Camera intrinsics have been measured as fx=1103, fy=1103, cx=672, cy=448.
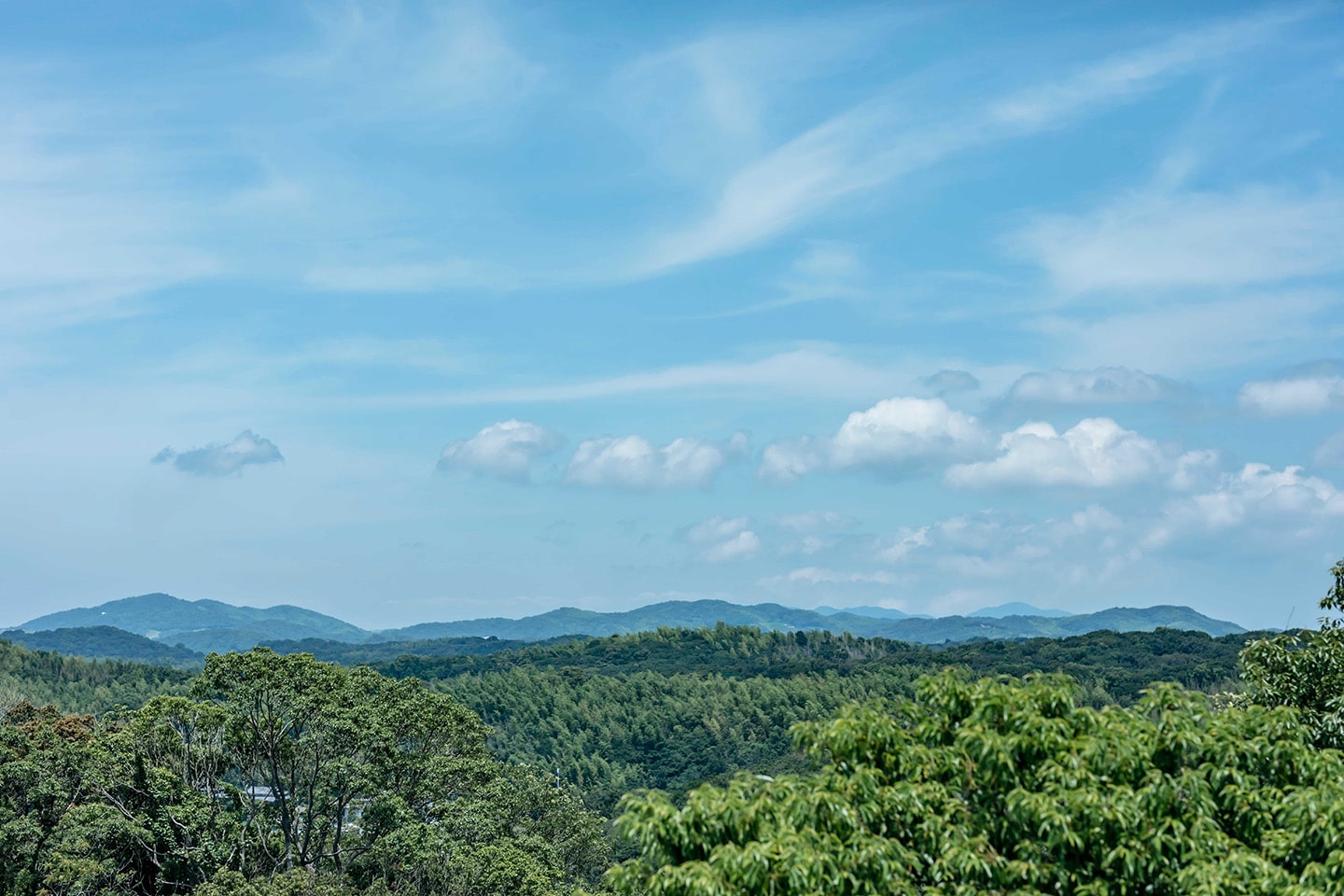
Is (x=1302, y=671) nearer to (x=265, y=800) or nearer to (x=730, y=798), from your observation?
(x=730, y=798)

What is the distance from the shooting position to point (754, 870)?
30.6 feet

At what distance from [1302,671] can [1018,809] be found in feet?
29.1

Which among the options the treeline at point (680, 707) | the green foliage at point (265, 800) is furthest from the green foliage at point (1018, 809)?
the treeline at point (680, 707)

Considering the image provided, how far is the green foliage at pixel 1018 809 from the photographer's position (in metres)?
9.31

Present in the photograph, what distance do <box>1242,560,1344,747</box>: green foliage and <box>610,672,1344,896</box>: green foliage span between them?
5.24 metres

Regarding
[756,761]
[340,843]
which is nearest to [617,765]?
[756,761]

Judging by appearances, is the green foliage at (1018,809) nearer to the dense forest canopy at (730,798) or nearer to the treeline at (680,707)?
the dense forest canopy at (730,798)

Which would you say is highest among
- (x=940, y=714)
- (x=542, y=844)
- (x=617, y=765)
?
(x=940, y=714)

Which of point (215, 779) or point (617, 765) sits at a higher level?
point (215, 779)

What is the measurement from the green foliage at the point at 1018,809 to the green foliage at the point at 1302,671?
5241mm

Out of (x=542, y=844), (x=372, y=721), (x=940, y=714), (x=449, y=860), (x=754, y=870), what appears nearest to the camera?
(x=754, y=870)

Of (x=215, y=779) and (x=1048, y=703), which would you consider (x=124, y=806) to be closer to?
(x=215, y=779)

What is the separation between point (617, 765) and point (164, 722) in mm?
108149

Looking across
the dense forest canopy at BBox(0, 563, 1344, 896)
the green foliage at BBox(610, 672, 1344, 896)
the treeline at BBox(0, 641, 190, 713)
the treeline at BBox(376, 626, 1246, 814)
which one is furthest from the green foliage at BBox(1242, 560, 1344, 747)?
the treeline at BBox(0, 641, 190, 713)
